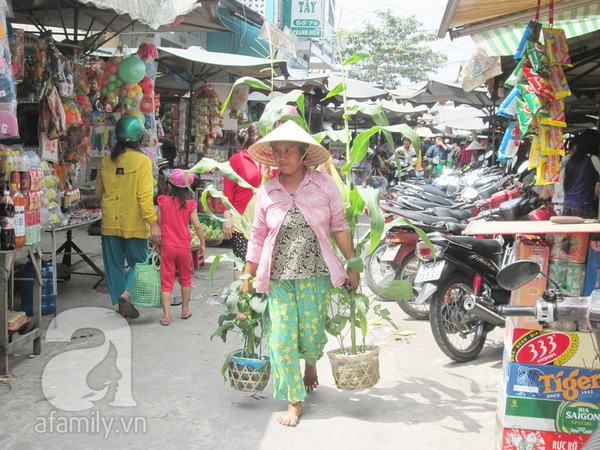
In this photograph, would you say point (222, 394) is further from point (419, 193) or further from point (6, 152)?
point (419, 193)

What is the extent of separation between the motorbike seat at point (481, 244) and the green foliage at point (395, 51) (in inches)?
1435

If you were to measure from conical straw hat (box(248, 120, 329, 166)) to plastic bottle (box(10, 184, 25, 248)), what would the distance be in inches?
70.3

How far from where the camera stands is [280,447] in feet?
11.5

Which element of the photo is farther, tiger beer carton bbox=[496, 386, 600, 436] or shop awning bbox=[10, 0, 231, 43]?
shop awning bbox=[10, 0, 231, 43]

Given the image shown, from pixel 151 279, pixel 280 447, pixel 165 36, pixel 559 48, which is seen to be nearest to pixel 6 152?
Answer: pixel 151 279

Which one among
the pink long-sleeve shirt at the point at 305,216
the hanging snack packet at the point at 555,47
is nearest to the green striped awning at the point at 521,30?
the hanging snack packet at the point at 555,47

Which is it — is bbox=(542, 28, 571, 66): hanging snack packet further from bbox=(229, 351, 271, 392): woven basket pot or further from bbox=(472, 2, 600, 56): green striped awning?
bbox=(229, 351, 271, 392): woven basket pot

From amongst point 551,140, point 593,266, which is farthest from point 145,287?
point 593,266

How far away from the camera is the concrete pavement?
11.8ft

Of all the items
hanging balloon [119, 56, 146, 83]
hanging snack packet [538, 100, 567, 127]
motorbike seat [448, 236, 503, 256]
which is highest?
hanging balloon [119, 56, 146, 83]

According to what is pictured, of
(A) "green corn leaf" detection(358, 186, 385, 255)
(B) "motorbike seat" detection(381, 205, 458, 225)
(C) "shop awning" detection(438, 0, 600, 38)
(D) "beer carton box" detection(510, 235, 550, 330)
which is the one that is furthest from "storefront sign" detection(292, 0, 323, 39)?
(D) "beer carton box" detection(510, 235, 550, 330)

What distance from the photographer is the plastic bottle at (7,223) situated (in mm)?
4395

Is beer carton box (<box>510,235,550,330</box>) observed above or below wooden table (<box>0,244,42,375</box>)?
above

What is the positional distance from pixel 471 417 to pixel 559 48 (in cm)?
263
